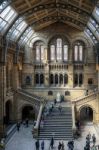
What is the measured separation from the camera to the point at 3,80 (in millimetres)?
38562

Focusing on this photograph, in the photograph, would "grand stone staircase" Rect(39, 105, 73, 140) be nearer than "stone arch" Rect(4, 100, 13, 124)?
Yes

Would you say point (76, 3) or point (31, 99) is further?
point (31, 99)

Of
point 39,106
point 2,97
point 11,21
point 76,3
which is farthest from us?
point 39,106

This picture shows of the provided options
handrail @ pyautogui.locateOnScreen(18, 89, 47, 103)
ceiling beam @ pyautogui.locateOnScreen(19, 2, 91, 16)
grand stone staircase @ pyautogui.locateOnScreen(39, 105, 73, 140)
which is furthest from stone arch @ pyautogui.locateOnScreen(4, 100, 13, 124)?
ceiling beam @ pyautogui.locateOnScreen(19, 2, 91, 16)

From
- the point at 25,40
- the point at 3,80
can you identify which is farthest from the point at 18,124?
the point at 25,40

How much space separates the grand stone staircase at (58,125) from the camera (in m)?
38.2

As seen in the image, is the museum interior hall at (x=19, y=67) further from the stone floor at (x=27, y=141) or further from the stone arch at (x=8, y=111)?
the stone floor at (x=27, y=141)

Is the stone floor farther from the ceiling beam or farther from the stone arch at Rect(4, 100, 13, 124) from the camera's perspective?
the ceiling beam

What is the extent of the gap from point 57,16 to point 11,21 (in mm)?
9471

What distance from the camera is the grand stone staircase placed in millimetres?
38156

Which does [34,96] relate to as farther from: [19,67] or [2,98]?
[2,98]

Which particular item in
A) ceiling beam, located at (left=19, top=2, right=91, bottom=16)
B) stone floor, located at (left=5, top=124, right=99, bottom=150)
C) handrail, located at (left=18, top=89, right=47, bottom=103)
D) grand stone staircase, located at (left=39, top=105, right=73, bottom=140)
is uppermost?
ceiling beam, located at (left=19, top=2, right=91, bottom=16)

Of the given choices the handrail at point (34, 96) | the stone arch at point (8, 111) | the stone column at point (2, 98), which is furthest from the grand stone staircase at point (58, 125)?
the stone arch at point (8, 111)

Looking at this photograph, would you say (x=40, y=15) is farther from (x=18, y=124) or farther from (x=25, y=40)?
(x=18, y=124)
